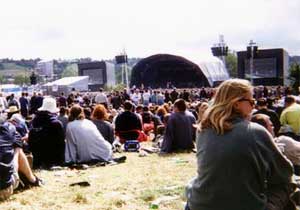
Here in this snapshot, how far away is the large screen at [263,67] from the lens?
5402 centimetres

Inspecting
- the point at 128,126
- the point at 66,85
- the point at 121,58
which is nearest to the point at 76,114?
the point at 128,126

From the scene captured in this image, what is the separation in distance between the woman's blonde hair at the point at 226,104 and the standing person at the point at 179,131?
291 inches

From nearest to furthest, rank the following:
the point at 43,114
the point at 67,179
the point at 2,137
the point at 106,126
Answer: the point at 2,137, the point at 67,179, the point at 43,114, the point at 106,126

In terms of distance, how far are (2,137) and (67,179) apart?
6.00ft

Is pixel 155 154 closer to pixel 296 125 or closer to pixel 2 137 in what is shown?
pixel 296 125

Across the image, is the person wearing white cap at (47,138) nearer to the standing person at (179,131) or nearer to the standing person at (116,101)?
the standing person at (179,131)

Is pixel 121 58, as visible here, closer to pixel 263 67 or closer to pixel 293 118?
pixel 263 67

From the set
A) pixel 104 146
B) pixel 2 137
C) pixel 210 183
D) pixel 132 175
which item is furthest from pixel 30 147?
pixel 210 183

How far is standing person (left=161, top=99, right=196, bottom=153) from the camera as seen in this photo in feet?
34.2

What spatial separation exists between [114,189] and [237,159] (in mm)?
3843

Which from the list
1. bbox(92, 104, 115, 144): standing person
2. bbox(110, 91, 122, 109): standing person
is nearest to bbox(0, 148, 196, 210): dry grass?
bbox(92, 104, 115, 144): standing person

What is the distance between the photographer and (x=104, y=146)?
8.97 metres

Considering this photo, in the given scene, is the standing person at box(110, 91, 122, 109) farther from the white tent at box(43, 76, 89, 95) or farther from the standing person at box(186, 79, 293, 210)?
the standing person at box(186, 79, 293, 210)

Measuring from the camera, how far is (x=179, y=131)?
10.5 metres
